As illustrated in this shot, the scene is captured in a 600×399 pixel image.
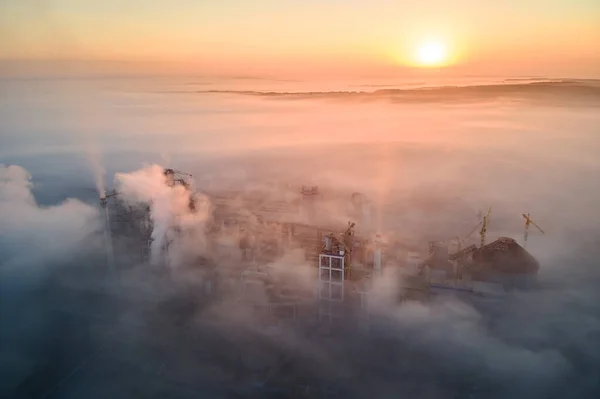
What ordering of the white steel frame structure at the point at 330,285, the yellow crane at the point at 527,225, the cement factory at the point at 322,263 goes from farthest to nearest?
the yellow crane at the point at 527,225
the cement factory at the point at 322,263
the white steel frame structure at the point at 330,285

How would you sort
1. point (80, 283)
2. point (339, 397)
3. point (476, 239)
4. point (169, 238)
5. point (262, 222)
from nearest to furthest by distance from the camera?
point (339, 397) < point (80, 283) < point (169, 238) < point (262, 222) < point (476, 239)

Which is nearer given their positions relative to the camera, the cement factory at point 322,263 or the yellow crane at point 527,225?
the cement factory at point 322,263

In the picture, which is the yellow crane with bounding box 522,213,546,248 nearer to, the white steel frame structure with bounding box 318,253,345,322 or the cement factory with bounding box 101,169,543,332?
the cement factory with bounding box 101,169,543,332

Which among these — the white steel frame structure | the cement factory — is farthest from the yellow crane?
the white steel frame structure

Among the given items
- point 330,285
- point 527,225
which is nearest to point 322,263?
point 330,285

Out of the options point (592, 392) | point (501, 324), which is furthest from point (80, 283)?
point (592, 392)

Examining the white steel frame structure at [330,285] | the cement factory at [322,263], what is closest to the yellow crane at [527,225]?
the cement factory at [322,263]

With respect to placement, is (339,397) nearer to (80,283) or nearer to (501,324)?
(501,324)

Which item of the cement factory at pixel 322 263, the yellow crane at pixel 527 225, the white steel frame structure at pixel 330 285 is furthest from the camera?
the yellow crane at pixel 527 225

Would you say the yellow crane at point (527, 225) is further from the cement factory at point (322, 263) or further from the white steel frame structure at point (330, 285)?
the white steel frame structure at point (330, 285)
